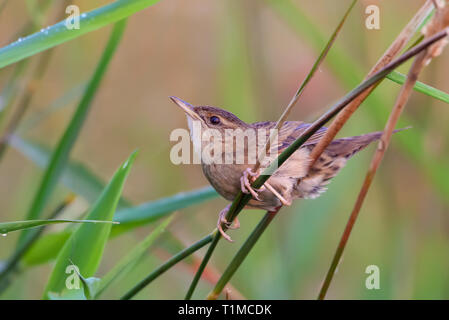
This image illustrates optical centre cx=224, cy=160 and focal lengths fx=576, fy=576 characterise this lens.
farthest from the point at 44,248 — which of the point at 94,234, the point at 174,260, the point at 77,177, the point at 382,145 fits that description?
the point at 382,145

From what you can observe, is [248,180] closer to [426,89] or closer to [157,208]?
[157,208]

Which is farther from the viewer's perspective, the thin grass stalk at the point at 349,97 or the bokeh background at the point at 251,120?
the bokeh background at the point at 251,120

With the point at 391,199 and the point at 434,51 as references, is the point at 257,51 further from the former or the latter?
the point at 434,51

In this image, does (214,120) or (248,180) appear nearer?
(248,180)

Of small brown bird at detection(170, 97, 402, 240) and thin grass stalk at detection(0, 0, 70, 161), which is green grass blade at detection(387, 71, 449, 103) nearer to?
small brown bird at detection(170, 97, 402, 240)

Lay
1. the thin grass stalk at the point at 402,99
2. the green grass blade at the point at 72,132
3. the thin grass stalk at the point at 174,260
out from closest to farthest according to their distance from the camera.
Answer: the thin grass stalk at the point at 402,99 → the thin grass stalk at the point at 174,260 → the green grass blade at the point at 72,132

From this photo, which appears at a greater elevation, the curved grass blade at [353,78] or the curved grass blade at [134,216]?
the curved grass blade at [353,78]

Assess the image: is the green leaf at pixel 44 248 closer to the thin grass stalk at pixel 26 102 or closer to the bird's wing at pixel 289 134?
the thin grass stalk at pixel 26 102

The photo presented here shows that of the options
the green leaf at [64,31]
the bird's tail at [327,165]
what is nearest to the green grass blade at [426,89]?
the green leaf at [64,31]
